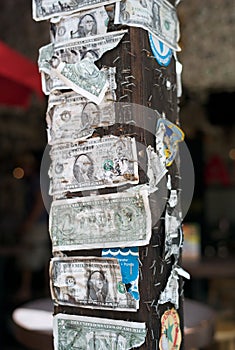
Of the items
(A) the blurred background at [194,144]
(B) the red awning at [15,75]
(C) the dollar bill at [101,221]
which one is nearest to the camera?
(C) the dollar bill at [101,221]

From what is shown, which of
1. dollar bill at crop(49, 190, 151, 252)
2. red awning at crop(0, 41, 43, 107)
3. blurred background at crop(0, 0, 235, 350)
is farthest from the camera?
blurred background at crop(0, 0, 235, 350)

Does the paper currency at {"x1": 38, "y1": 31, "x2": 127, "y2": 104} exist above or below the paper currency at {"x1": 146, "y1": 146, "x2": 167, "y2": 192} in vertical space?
above

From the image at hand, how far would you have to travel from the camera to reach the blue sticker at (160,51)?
1132 mm

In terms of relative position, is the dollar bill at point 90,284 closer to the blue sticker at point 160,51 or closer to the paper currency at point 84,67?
the paper currency at point 84,67

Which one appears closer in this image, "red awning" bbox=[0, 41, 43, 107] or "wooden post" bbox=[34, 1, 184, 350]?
"wooden post" bbox=[34, 1, 184, 350]

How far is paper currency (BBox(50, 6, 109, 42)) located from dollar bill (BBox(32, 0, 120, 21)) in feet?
0.04

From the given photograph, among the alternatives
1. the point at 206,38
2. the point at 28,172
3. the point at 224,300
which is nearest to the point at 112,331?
the point at 206,38

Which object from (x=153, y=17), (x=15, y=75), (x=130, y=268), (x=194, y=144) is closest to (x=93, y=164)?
(x=130, y=268)

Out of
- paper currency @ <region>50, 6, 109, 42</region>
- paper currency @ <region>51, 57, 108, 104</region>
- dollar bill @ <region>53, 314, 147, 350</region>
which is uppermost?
paper currency @ <region>50, 6, 109, 42</region>

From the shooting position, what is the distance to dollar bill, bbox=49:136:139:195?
1.08 metres

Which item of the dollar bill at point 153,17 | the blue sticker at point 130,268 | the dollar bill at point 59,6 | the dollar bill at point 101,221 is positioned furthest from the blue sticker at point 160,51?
the blue sticker at point 130,268

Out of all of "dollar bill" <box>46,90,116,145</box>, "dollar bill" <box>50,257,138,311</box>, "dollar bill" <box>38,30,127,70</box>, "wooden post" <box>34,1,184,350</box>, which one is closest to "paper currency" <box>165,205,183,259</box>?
"wooden post" <box>34,1,184,350</box>

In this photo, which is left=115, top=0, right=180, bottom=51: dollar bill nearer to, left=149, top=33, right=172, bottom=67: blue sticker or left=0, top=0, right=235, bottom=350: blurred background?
left=149, top=33, right=172, bottom=67: blue sticker

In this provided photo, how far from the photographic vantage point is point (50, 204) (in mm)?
1224
